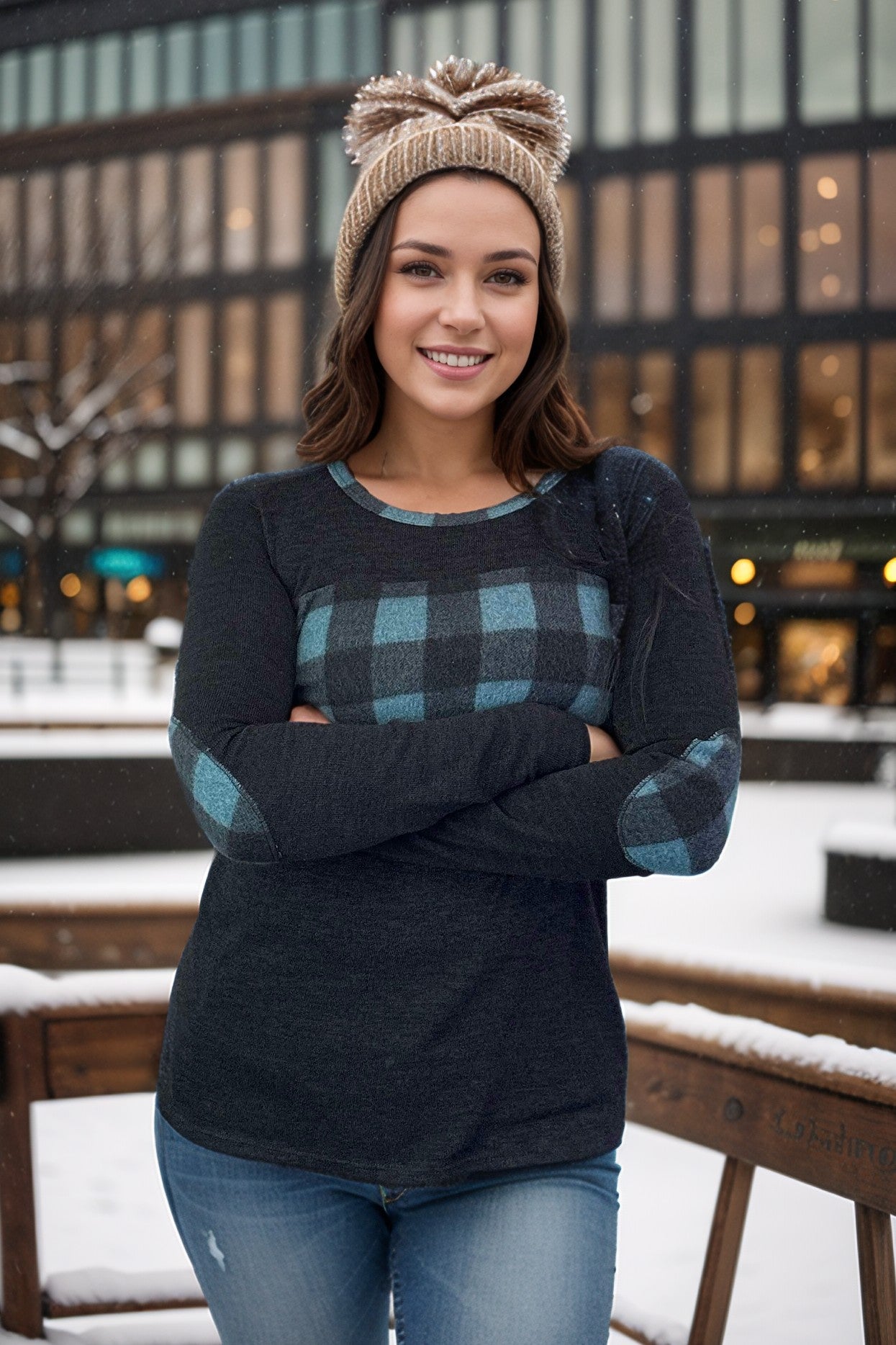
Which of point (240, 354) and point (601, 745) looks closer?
point (601, 745)

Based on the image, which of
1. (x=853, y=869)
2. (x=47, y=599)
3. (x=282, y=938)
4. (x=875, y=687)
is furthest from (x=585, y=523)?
(x=875, y=687)

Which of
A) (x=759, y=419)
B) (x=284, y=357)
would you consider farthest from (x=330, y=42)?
(x=759, y=419)

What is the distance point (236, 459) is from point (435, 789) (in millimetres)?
11560

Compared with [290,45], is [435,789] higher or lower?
lower

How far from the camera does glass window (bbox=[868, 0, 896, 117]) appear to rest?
10.8ft

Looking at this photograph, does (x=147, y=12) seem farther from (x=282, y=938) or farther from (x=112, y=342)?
(x=282, y=938)

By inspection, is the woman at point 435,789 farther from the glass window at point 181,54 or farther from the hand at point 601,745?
the glass window at point 181,54

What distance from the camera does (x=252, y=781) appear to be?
121cm

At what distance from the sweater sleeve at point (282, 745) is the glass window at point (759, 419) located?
128 inches

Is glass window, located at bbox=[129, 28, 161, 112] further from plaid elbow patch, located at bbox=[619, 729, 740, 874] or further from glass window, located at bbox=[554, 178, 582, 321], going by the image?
plaid elbow patch, located at bbox=[619, 729, 740, 874]

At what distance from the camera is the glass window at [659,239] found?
12.4 ft

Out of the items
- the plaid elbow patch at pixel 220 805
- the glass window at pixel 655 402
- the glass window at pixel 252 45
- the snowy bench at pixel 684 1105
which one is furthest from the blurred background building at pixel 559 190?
the snowy bench at pixel 684 1105

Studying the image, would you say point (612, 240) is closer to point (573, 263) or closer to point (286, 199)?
point (573, 263)

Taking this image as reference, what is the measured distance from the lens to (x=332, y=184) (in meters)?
5.21
